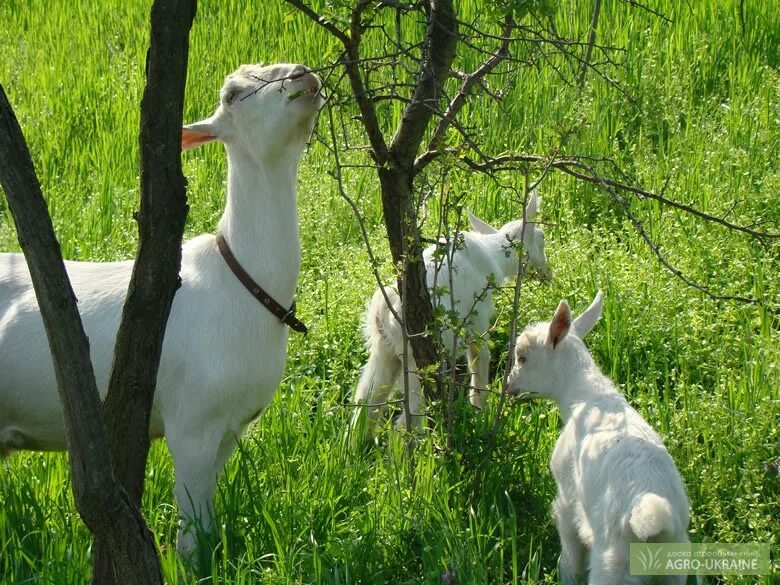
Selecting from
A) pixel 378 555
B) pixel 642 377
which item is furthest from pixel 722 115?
pixel 378 555

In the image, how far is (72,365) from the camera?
9.66 ft

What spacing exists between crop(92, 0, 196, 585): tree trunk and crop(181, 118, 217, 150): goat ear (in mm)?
943

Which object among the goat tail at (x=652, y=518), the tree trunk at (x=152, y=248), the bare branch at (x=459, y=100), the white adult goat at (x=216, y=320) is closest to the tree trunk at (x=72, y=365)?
the tree trunk at (x=152, y=248)

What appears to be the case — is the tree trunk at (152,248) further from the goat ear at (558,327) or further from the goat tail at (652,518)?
the goat ear at (558,327)

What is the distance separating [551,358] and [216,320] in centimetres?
126

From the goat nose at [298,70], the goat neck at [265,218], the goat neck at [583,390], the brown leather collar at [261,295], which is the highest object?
the goat nose at [298,70]

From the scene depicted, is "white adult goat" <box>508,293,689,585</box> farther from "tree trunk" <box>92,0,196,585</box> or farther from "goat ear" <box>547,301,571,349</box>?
"tree trunk" <box>92,0,196,585</box>

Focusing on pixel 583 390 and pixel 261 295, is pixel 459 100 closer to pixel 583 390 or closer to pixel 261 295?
pixel 261 295

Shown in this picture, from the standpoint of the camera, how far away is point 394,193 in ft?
14.8

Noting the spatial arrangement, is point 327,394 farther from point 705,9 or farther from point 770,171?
point 705,9

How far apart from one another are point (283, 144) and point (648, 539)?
180cm

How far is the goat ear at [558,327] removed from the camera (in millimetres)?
4328

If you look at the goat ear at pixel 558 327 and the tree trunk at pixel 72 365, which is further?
the goat ear at pixel 558 327

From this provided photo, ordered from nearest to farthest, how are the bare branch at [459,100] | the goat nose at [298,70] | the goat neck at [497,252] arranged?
the goat nose at [298,70] → the bare branch at [459,100] → the goat neck at [497,252]
